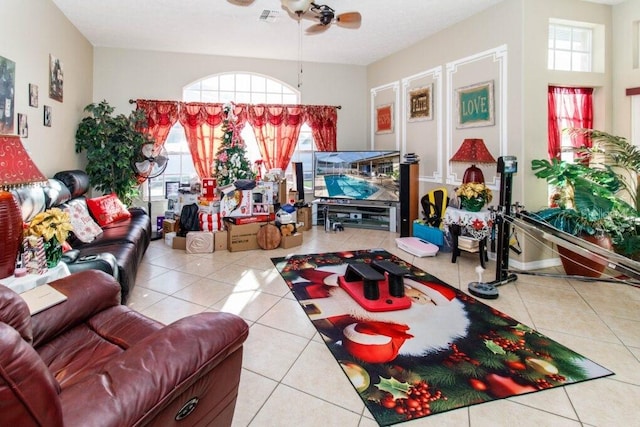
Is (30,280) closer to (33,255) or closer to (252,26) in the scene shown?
(33,255)

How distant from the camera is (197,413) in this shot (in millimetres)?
1150

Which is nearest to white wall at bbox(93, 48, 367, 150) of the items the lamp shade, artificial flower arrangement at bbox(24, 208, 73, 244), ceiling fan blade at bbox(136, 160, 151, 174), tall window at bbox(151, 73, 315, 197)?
tall window at bbox(151, 73, 315, 197)

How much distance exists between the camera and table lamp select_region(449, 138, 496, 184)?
3.88 metres

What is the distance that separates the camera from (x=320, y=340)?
7.63ft

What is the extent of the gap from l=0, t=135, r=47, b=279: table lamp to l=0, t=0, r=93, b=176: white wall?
5.42 feet

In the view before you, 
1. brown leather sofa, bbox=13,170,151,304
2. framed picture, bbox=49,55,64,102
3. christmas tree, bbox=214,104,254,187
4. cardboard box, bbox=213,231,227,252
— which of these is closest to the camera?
brown leather sofa, bbox=13,170,151,304

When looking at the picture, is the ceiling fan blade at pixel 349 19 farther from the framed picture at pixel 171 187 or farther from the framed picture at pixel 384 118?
the framed picture at pixel 171 187

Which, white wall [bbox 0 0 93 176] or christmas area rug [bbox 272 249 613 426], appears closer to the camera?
christmas area rug [bbox 272 249 613 426]

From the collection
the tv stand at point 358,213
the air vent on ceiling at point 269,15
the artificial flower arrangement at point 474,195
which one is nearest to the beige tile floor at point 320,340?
the artificial flower arrangement at point 474,195

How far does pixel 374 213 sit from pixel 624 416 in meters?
4.36

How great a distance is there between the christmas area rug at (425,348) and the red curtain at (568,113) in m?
2.31

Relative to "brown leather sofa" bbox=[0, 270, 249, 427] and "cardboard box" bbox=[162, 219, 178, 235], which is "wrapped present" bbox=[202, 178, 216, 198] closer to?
"cardboard box" bbox=[162, 219, 178, 235]

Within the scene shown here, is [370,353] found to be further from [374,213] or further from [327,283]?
[374,213]

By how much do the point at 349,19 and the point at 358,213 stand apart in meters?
3.18
